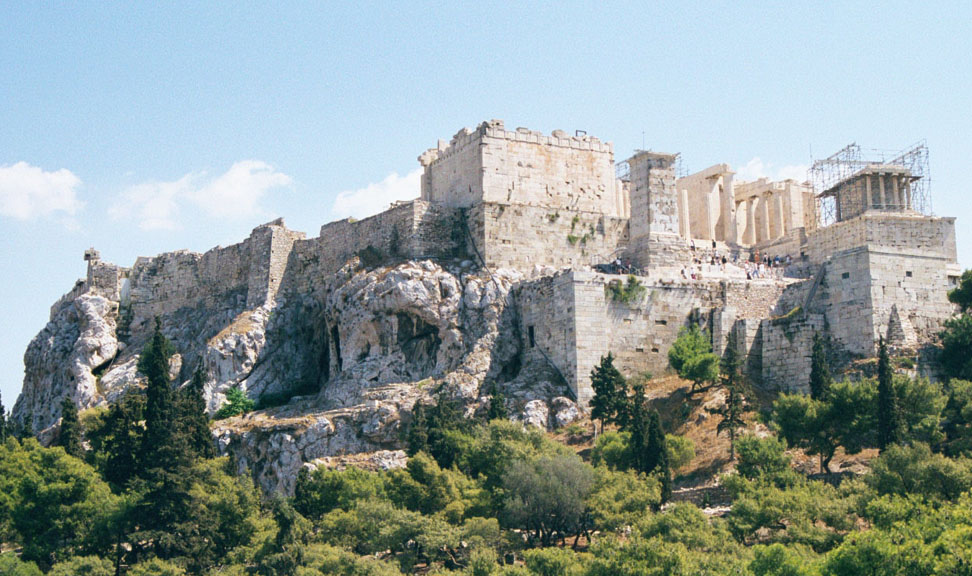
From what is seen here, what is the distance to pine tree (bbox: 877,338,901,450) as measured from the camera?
51844mm

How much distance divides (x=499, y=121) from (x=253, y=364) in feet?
52.3

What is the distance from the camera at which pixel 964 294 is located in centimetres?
6034

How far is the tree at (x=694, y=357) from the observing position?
196ft

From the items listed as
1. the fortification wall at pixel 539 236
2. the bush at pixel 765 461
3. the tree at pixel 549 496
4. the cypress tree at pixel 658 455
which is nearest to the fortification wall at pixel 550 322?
the fortification wall at pixel 539 236

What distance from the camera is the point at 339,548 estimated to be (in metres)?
52.4

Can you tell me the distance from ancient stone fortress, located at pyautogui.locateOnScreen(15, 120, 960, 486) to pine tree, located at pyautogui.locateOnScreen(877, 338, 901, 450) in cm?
631

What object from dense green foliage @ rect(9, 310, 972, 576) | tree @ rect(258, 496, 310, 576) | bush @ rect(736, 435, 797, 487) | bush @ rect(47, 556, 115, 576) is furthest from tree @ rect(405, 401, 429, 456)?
bush @ rect(736, 435, 797, 487)

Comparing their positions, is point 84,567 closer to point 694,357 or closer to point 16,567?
point 16,567

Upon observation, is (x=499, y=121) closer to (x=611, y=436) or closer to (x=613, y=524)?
(x=611, y=436)

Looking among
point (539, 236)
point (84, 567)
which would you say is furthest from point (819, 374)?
point (84, 567)

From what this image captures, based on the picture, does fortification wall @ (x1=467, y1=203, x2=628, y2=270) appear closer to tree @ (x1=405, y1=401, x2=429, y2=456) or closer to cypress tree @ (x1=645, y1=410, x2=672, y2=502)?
tree @ (x1=405, y1=401, x2=429, y2=456)

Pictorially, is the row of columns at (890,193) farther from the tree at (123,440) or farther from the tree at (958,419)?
the tree at (123,440)

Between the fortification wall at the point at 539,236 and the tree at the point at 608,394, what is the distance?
31.2ft

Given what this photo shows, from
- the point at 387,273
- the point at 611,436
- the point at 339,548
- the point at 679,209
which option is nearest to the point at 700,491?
the point at 611,436
